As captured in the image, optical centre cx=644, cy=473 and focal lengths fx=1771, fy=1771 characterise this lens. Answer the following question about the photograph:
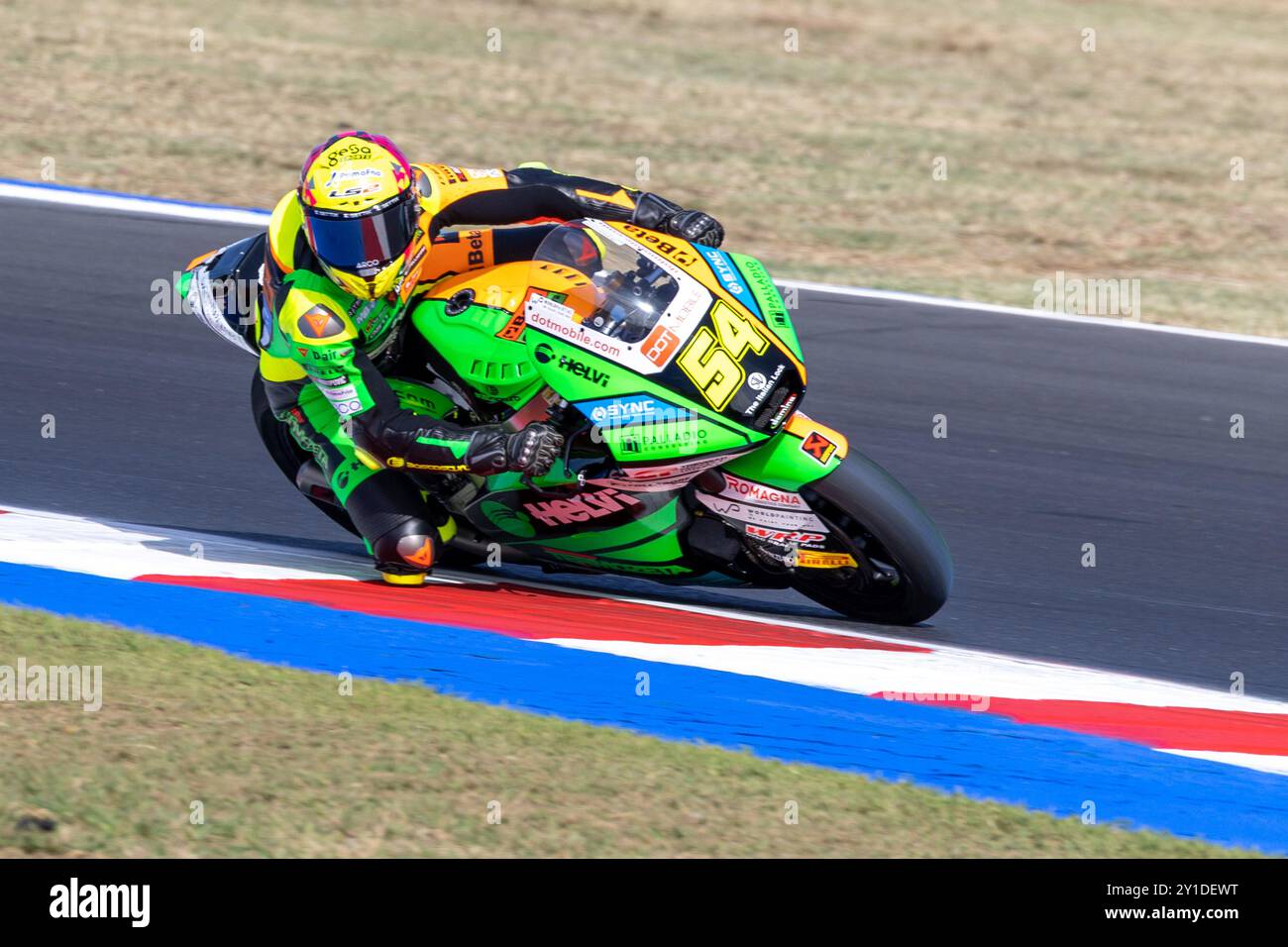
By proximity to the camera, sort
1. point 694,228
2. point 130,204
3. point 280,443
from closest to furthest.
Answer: point 694,228
point 280,443
point 130,204

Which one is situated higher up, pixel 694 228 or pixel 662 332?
pixel 694 228

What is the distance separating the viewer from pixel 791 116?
49.5 feet

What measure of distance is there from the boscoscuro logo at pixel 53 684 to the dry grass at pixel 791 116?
6.98 meters

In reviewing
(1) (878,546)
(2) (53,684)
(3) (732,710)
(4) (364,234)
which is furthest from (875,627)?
(2) (53,684)

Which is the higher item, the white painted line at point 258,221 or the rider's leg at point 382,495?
the white painted line at point 258,221

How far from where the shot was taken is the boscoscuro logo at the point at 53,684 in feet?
13.9

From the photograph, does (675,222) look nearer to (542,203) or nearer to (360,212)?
(542,203)

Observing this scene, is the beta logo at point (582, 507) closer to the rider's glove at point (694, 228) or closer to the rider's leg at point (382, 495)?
the rider's leg at point (382, 495)

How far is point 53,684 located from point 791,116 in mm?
11655

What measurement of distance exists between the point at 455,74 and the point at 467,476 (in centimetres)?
1064
